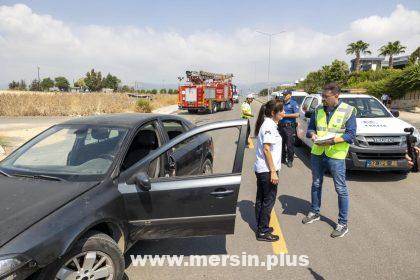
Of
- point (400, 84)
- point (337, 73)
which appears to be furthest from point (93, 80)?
point (400, 84)

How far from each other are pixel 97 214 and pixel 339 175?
3.02m

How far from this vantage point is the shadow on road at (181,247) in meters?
3.93

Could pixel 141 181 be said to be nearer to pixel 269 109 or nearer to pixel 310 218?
pixel 269 109

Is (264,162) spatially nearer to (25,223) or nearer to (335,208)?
(335,208)

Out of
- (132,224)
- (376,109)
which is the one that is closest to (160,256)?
(132,224)

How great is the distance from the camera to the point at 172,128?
15.9 ft

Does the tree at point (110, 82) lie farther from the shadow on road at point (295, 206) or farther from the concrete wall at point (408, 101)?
the shadow on road at point (295, 206)

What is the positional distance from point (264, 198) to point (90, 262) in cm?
215

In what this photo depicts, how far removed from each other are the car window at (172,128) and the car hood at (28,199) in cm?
163

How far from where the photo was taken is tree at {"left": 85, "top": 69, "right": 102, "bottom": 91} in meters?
91.3

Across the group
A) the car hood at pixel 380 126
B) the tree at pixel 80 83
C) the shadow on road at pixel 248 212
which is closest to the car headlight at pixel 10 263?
the shadow on road at pixel 248 212

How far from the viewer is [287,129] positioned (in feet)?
26.4

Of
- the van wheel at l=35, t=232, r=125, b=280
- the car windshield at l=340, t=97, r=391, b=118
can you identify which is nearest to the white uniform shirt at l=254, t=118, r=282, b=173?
the van wheel at l=35, t=232, r=125, b=280

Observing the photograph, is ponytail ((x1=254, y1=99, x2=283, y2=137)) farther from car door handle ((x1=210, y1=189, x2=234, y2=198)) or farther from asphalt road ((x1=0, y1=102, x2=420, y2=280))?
asphalt road ((x1=0, y1=102, x2=420, y2=280))
